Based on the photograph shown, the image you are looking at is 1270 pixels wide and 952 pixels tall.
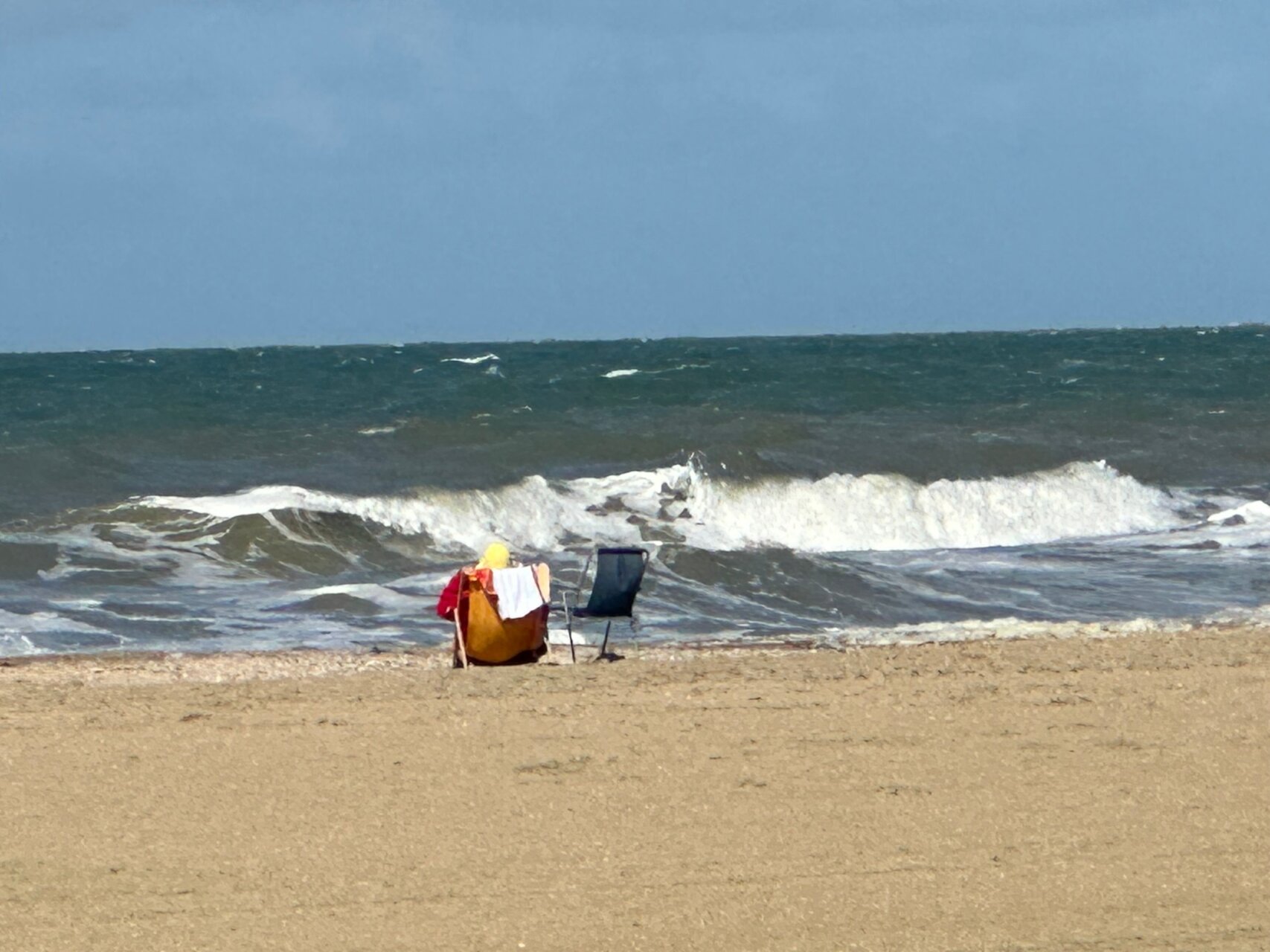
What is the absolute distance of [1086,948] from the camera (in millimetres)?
4082

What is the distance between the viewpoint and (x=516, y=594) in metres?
8.72

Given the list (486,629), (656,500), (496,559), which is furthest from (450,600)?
(656,500)

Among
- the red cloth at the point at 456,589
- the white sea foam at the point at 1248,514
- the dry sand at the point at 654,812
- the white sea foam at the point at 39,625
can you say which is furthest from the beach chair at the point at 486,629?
the white sea foam at the point at 1248,514

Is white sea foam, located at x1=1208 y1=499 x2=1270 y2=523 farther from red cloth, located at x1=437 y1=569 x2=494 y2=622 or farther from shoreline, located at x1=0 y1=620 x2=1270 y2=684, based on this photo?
red cloth, located at x1=437 y1=569 x2=494 y2=622

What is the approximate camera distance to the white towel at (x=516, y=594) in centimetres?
867

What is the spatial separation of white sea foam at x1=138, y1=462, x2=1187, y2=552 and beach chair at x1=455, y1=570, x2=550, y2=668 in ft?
25.8

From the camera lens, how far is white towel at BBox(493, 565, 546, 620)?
867 centimetres

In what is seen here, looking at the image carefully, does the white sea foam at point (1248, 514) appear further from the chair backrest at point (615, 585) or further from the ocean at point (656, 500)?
the chair backrest at point (615, 585)

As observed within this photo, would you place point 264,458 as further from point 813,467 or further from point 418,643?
point 418,643

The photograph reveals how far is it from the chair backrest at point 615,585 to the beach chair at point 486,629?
0.43 m

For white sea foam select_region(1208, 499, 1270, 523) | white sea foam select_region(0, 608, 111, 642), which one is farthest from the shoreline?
white sea foam select_region(1208, 499, 1270, 523)

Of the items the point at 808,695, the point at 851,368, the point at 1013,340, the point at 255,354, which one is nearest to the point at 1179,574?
the point at 808,695

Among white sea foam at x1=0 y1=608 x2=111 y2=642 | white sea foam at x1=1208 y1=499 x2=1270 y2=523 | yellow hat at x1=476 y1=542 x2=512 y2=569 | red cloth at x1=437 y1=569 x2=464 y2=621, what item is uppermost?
yellow hat at x1=476 y1=542 x2=512 y2=569

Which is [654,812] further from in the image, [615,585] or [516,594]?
[615,585]
